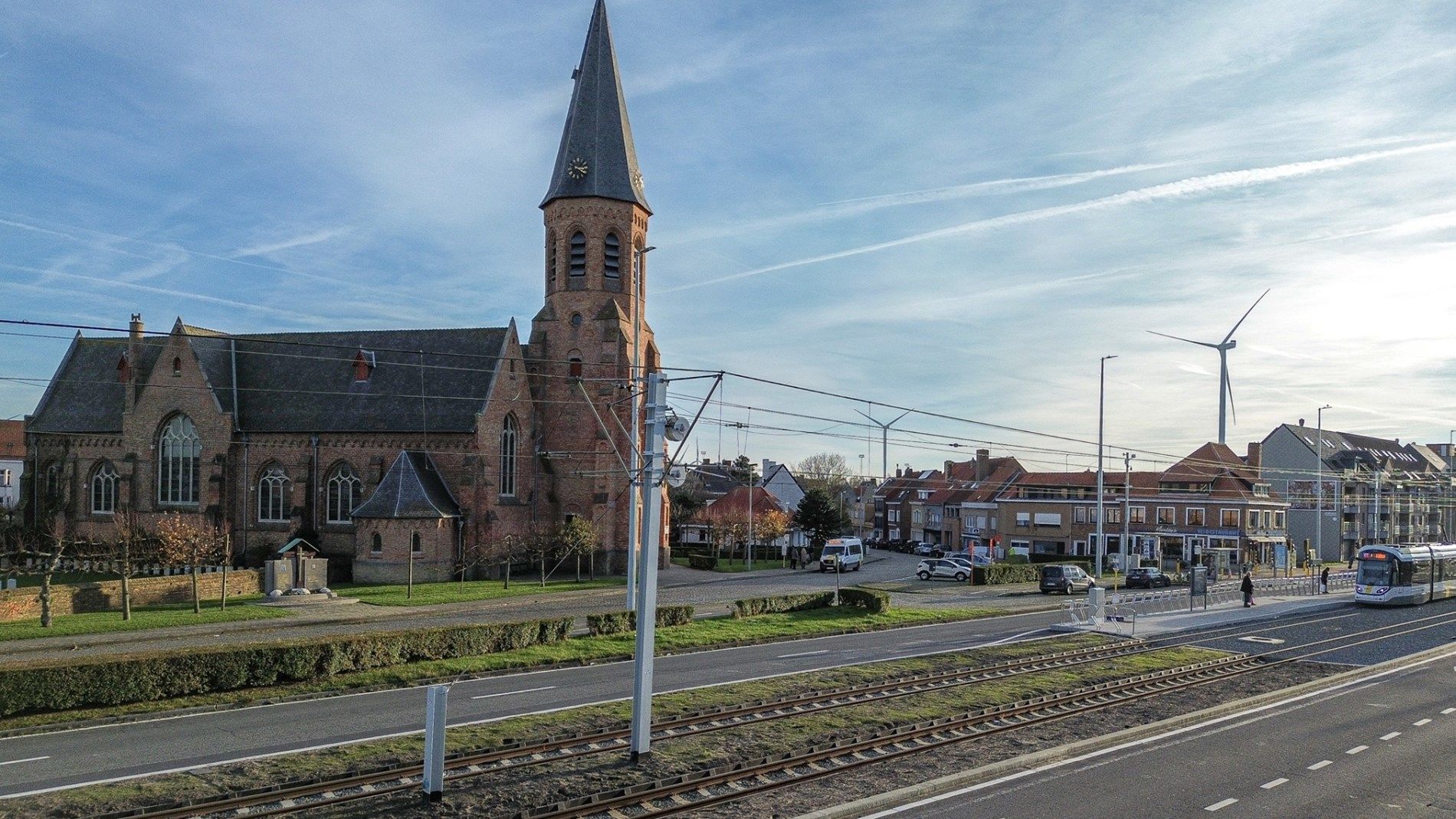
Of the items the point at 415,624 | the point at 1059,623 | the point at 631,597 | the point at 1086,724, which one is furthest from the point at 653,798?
the point at 1059,623

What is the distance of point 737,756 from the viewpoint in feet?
53.3

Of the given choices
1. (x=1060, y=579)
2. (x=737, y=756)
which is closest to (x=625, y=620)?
(x=737, y=756)

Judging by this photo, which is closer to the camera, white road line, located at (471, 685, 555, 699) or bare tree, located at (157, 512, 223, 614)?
white road line, located at (471, 685, 555, 699)

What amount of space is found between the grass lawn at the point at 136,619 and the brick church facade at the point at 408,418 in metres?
13.3

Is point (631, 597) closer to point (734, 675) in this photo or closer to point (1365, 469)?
point (734, 675)

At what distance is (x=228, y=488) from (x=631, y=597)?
32070mm

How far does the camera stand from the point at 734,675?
24.4 meters

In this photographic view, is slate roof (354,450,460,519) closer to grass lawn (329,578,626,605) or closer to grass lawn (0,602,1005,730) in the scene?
grass lawn (329,578,626,605)

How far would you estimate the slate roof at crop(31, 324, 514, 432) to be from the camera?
174 ft

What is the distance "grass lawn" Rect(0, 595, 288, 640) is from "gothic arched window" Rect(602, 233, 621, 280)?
85.9ft

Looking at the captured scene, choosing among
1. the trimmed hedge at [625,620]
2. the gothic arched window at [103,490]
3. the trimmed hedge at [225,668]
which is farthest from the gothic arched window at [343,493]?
the trimmed hedge at [225,668]

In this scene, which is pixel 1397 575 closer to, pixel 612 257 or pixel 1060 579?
pixel 1060 579

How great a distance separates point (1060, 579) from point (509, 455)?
31.5 meters

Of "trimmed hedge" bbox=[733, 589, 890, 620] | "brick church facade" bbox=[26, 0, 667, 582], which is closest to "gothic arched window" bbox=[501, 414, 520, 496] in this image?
"brick church facade" bbox=[26, 0, 667, 582]
